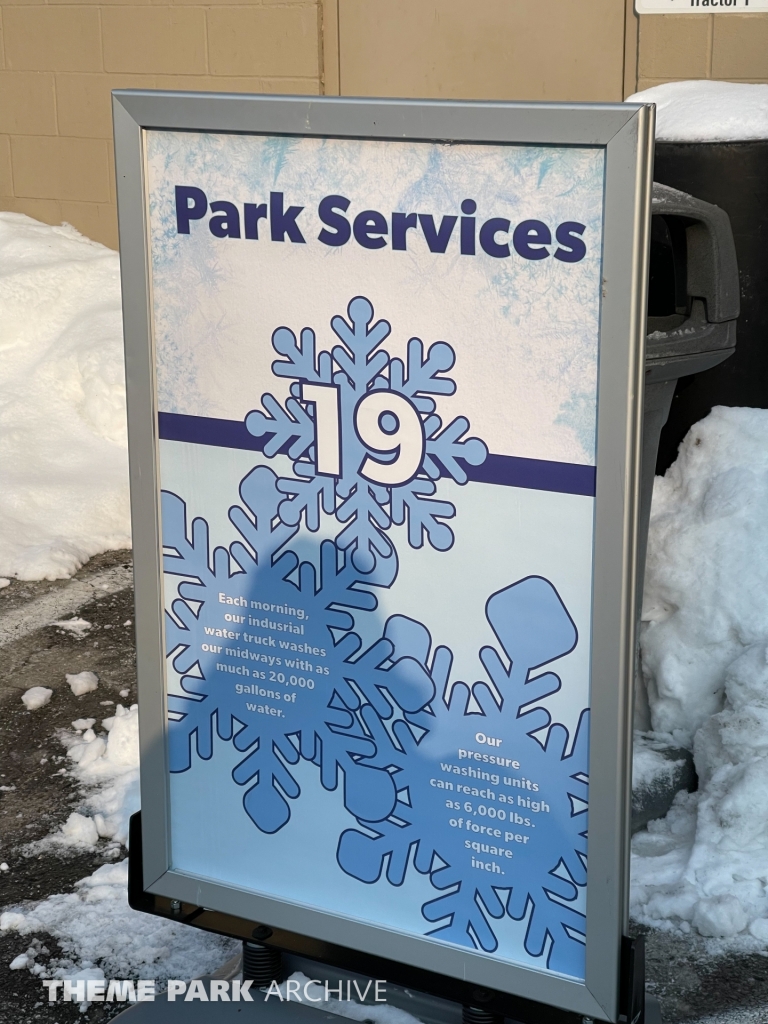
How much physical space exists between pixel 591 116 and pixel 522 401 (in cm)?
39

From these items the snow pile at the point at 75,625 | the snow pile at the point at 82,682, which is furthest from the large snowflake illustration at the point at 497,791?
the snow pile at the point at 75,625

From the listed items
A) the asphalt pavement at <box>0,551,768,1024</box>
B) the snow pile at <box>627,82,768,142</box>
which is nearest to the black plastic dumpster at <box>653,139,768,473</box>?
the snow pile at <box>627,82,768,142</box>

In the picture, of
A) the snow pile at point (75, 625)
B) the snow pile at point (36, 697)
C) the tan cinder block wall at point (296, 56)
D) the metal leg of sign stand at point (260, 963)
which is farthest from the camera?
the tan cinder block wall at point (296, 56)

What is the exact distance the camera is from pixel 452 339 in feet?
5.76

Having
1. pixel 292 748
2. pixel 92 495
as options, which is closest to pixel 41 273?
pixel 92 495

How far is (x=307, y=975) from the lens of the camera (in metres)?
2.37

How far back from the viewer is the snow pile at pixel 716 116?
10.1 ft

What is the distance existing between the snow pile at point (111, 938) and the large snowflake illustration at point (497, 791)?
0.85 m

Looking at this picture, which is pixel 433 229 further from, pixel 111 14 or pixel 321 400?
pixel 111 14

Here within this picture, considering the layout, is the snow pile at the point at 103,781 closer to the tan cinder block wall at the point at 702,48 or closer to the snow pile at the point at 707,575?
the snow pile at the point at 707,575

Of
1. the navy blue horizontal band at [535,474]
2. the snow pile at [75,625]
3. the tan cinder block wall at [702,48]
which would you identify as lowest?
the snow pile at [75,625]

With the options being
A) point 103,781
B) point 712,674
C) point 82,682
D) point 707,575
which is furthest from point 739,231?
point 82,682

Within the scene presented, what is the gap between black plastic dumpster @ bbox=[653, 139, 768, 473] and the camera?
10.1ft

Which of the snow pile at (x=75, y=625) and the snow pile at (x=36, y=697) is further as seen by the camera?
the snow pile at (x=75, y=625)
